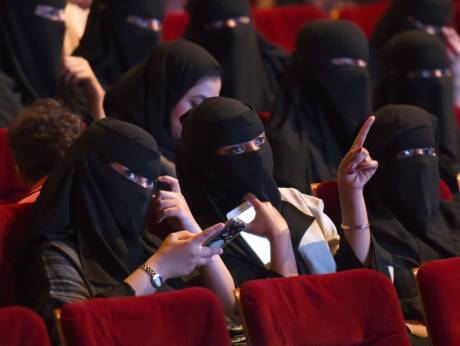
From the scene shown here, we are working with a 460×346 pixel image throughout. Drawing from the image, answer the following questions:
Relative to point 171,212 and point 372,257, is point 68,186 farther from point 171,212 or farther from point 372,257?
point 372,257

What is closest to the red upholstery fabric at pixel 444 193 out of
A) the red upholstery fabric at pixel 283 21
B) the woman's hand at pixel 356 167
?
the woman's hand at pixel 356 167

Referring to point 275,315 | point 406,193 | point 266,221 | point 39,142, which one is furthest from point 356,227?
point 39,142

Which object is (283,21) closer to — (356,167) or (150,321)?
(356,167)

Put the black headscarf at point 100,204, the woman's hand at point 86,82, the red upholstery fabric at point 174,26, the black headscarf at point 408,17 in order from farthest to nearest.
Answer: the red upholstery fabric at point 174,26, the black headscarf at point 408,17, the woman's hand at point 86,82, the black headscarf at point 100,204

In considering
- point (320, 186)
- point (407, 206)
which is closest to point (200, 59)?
point (320, 186)

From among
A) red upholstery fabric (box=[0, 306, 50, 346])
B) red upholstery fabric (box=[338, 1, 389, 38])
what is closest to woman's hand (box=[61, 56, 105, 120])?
red upholstery fabric (box=[0, 306, 50, 346])

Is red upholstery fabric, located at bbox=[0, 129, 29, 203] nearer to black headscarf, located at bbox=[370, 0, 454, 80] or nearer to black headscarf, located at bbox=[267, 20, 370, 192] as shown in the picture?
black headscarf, located at bbox=[267, 20, 370, 192]

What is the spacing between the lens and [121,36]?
5.25m

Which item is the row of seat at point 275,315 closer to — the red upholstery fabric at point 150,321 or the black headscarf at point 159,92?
the red upholstery fabric at point 150,321

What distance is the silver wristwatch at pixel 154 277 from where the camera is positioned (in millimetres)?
3410

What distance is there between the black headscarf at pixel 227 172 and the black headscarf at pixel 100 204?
0.35m

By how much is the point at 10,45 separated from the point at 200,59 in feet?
3.50

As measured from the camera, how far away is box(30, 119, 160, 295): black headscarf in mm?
3498

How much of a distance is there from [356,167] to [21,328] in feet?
4.63
